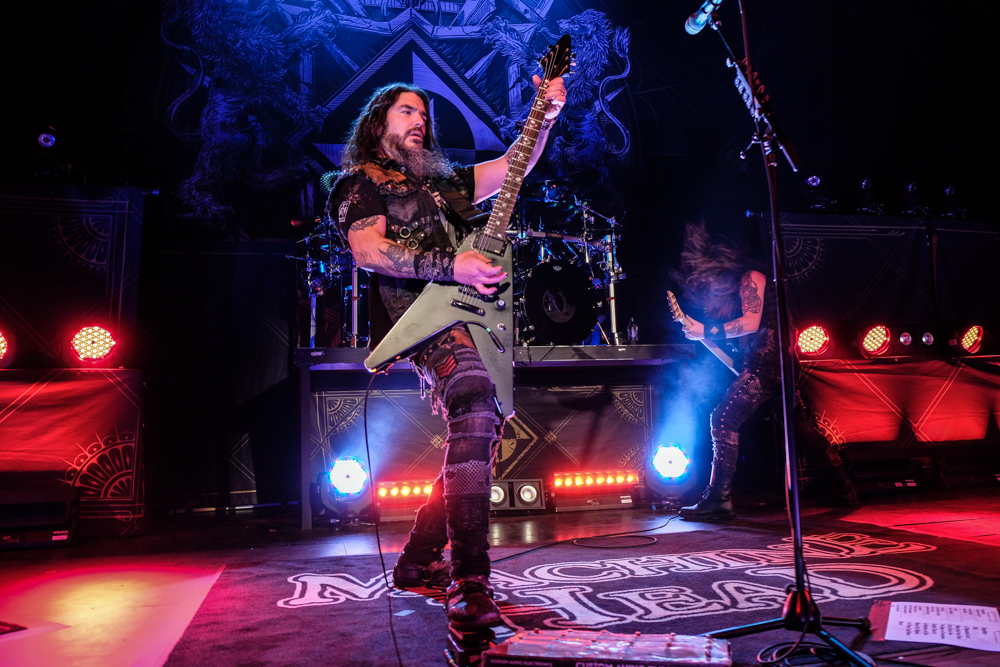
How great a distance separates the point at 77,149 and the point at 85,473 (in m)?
2.77

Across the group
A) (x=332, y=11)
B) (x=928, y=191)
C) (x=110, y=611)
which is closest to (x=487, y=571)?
(x=110, y=611)

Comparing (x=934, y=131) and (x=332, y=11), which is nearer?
(x=332, y=11)

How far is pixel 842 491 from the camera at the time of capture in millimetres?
5281

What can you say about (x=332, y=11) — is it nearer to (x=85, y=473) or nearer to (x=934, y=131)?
(x=85, y=473)

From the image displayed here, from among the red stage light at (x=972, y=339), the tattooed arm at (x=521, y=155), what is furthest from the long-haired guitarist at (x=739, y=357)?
the tattooed arm at (x=521, y=155)

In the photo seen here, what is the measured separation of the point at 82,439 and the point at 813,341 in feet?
19.5

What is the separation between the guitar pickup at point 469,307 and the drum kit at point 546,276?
2532mm

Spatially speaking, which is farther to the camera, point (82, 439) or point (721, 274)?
point (721, 274)

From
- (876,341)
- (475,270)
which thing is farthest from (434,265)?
(876,341)

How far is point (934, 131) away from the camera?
310 inches

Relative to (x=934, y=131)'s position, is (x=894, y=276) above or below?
below

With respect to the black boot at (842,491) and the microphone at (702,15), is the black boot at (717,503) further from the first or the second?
the microphone at (702,15)

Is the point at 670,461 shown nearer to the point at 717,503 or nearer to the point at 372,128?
the point at 717,503

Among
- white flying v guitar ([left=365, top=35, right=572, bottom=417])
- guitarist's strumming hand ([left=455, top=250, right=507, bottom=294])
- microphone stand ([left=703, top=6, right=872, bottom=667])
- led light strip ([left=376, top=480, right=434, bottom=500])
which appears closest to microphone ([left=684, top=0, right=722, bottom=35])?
microphone stand ([left=703, top=6, right=872, bottom=667])
